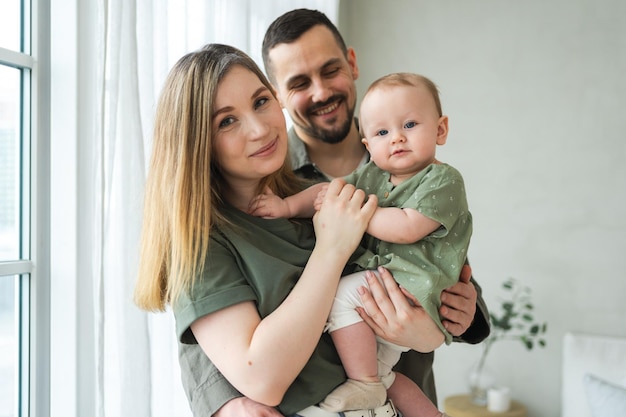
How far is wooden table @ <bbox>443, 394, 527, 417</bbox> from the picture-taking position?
3.18 meters

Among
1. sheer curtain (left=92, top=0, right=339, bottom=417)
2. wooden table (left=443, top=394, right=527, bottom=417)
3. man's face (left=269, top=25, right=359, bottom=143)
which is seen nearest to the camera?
sheer curtain (left=92, top=0, right=339, bottom=417)

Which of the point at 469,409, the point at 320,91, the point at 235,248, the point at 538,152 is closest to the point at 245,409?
the point at 235,248

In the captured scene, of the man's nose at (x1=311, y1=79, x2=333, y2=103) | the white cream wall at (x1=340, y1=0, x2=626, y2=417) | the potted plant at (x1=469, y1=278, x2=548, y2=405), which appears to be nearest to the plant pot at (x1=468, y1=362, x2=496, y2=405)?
the potted plant at (x1=469, y1=278, x2=548, y2=405)

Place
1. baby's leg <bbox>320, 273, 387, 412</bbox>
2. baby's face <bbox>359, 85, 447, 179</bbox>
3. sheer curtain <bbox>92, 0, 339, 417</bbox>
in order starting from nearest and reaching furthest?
baby's leg <bbox>320, 273, 387, 412</bbox>, baby's face <bbox>359, 85, 447, 179</bbox>, sheer curtain <bbox>92, 0, 339, 417</bbox>

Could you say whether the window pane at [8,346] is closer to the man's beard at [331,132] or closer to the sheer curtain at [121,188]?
the sheer curtain at [121,188]

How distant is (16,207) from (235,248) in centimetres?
79

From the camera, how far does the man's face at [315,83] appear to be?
1.96m

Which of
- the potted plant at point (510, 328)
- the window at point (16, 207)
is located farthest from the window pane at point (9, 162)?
the potted plant at point (510, 328)

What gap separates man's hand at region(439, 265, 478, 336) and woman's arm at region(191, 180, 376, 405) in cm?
29

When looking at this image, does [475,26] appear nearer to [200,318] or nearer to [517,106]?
[517,106]

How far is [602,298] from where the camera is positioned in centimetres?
334

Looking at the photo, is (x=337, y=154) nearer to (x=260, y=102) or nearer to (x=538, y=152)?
(x=260, y=102)

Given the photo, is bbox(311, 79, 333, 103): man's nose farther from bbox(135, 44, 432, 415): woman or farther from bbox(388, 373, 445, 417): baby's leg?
bbox(388, 373, 445, 417): baby's leg

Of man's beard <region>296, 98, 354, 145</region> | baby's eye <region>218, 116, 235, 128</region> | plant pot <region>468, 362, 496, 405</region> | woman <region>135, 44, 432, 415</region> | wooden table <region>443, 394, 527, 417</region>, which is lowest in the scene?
wooden table <region>443, 394, 527, 417</region>
